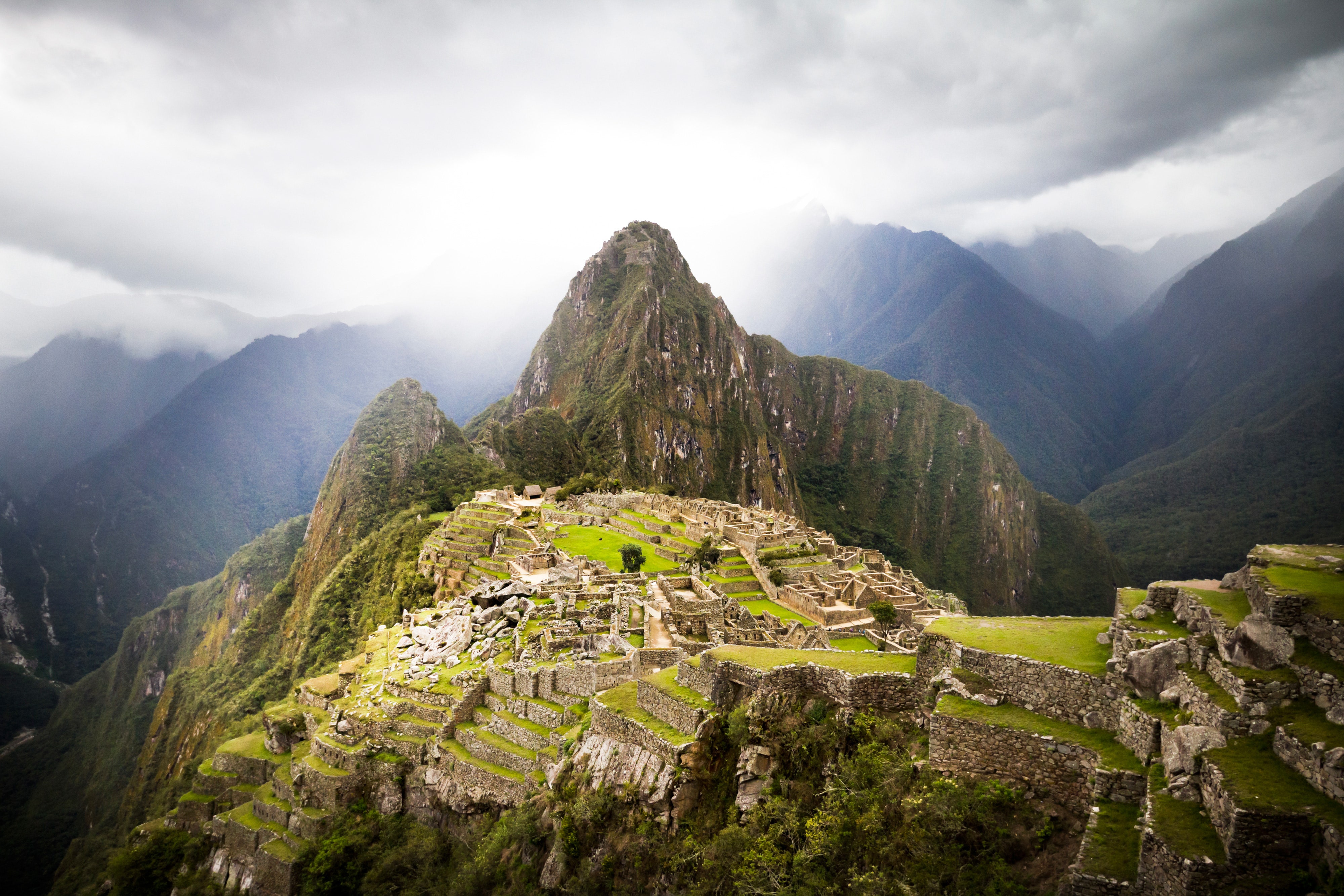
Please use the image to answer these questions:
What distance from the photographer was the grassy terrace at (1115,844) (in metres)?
6.68

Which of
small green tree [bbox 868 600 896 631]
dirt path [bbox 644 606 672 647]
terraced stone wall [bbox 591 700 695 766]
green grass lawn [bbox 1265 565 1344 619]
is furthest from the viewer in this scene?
small green tree [bbox 868 600 896 631]

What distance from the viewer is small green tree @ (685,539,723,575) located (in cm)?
4559

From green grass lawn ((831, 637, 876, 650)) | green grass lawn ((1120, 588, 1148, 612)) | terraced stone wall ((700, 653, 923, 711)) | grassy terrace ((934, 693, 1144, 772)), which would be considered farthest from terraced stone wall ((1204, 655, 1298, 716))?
green grass lawn ((831, 637, 876, 650))

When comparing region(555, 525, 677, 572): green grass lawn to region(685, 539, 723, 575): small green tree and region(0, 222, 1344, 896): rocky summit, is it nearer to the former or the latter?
region(0, 222, 1344, 896): rocky summit

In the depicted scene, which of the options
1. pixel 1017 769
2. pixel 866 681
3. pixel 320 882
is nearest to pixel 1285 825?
pixel 1017 769

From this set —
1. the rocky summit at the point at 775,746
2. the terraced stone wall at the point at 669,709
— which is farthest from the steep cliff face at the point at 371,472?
the terraced stone wall at the point at 669,709

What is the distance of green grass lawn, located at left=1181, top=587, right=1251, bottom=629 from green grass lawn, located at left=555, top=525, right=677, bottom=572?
32.7 meters

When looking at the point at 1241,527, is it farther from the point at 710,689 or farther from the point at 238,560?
the point at 238,560

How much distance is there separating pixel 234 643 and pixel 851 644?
9175 centimetres

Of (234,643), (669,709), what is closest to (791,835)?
(669,709)

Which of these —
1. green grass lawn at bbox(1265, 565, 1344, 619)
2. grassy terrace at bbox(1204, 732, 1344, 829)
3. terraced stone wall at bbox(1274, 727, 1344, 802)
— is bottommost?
grassy terrace at bbox(1204, 732, 1344, 829)

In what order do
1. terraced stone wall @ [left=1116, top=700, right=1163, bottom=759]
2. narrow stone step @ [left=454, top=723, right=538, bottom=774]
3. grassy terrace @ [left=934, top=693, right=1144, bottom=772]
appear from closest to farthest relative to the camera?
terraced stone wall @ [left=1116, top=700, right=1163, bottom=759], grassy terrace @ [left=934, top=693, right=1144, bottom=772], narrow stone step @ [left=454, top=723, right=538, bottom=774]

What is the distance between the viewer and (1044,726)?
8547 millimetres

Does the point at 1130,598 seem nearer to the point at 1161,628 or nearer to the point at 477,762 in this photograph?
the point at 1161,628
